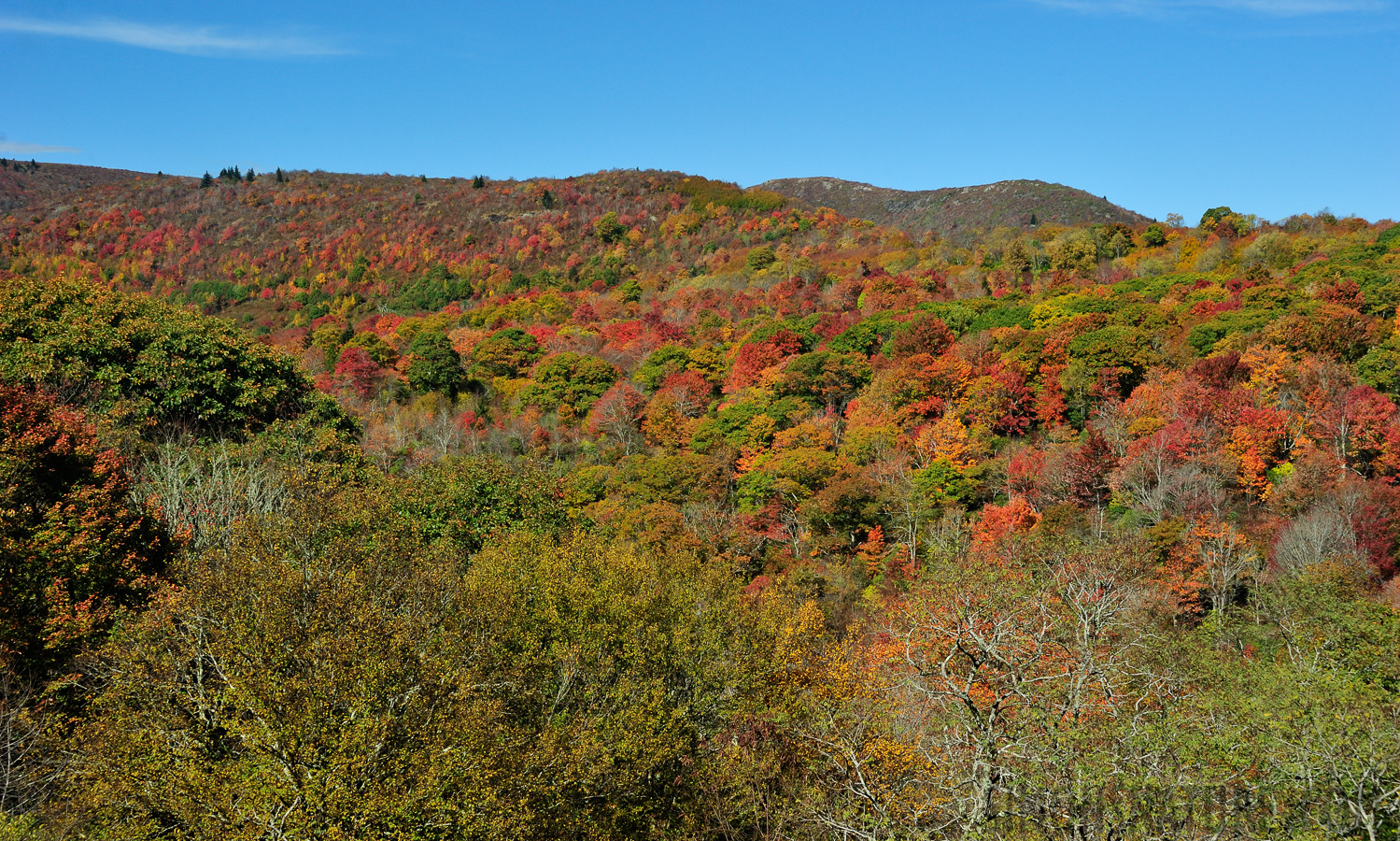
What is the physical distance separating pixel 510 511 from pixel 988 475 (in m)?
23.3

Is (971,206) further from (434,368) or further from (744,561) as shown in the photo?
(744,561)

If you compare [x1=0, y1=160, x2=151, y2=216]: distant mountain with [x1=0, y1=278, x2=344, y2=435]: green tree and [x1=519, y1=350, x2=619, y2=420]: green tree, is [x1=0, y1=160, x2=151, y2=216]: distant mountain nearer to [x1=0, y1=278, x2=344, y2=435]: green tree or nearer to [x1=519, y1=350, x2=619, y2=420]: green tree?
[x1=519, y1=350, x2=619, y2=420]: green tree

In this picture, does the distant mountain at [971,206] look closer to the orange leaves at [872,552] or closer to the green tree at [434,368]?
the green tree at [434,368]

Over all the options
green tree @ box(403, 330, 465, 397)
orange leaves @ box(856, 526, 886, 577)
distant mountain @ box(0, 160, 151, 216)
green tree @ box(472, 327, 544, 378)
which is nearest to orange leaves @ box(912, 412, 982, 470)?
orange leaves @ box(856, 526, 886, 577)

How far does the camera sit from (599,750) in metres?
13.4

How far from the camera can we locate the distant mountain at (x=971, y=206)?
416 feet

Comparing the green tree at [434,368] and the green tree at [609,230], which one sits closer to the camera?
the green tree at [434,368]

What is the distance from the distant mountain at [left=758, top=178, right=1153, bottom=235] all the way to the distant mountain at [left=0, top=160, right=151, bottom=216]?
4835 inches

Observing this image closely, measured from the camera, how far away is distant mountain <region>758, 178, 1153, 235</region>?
126812 millimetres

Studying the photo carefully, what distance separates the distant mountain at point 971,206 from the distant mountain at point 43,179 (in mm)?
122814

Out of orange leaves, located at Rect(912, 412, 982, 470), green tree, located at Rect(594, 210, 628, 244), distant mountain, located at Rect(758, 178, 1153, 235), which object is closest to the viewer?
orange leaves, located at Rect(912, 412, 982, 470)

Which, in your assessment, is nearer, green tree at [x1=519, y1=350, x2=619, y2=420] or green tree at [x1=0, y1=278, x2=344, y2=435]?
green tree at [x1=0, y1=278, x2=344, y2=435]

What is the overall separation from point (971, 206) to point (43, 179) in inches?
6088

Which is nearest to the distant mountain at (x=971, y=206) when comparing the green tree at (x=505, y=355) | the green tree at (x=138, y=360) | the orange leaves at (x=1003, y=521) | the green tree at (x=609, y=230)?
the green tree at (x=609, y=230)
